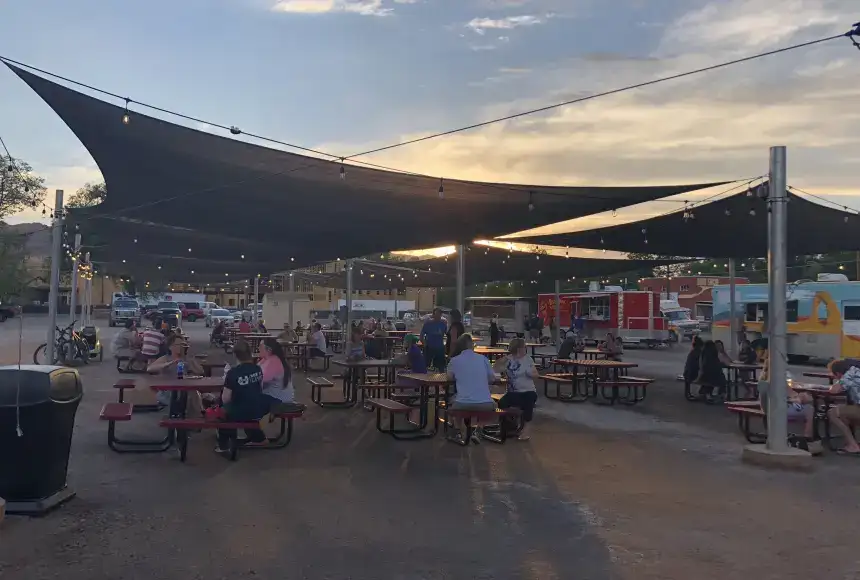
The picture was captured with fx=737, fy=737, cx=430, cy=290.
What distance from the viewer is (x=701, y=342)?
12617 millimetres

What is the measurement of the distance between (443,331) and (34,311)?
59004 mm

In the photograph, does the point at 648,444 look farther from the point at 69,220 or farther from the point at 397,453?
the point at 69,220

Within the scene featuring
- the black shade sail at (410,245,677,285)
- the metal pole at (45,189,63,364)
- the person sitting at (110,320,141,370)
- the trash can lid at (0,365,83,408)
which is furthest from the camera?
the black shade sail at (410,245,677,285)

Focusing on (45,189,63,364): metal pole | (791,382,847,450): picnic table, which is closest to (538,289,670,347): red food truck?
(791,382,847,450): picnic table

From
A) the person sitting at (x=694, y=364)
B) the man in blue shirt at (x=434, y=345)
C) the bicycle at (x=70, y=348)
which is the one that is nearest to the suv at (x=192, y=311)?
the bicycle at (x=70, y=348)

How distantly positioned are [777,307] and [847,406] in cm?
184

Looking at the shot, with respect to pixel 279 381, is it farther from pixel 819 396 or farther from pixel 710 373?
pixel 710 373

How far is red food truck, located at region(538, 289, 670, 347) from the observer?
30266 millimetres

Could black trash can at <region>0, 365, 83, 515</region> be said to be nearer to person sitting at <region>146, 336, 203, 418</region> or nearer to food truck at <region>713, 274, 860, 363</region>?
person sitting at <region>146, 336, 203, 418</region>

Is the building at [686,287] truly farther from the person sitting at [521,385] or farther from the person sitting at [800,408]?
the person sitting at [521,385]

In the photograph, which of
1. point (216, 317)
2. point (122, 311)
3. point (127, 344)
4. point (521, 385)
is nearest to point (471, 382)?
point (521, 385)

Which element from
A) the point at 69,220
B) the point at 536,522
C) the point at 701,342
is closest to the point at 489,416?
the point at 536,522

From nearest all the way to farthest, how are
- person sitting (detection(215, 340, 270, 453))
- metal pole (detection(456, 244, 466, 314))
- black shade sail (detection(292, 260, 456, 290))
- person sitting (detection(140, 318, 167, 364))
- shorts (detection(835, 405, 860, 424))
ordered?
person sitting (detection(215, 340, 270, 453)) < shorts (detection(835, 405, 860, 424)) < person sitting (detection(140, 318, 167, 364)) < metal pole (detection(456, 244, 466, 314)) < black shade sail (detection(292, 260, 456, 290))

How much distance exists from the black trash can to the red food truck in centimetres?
2591
